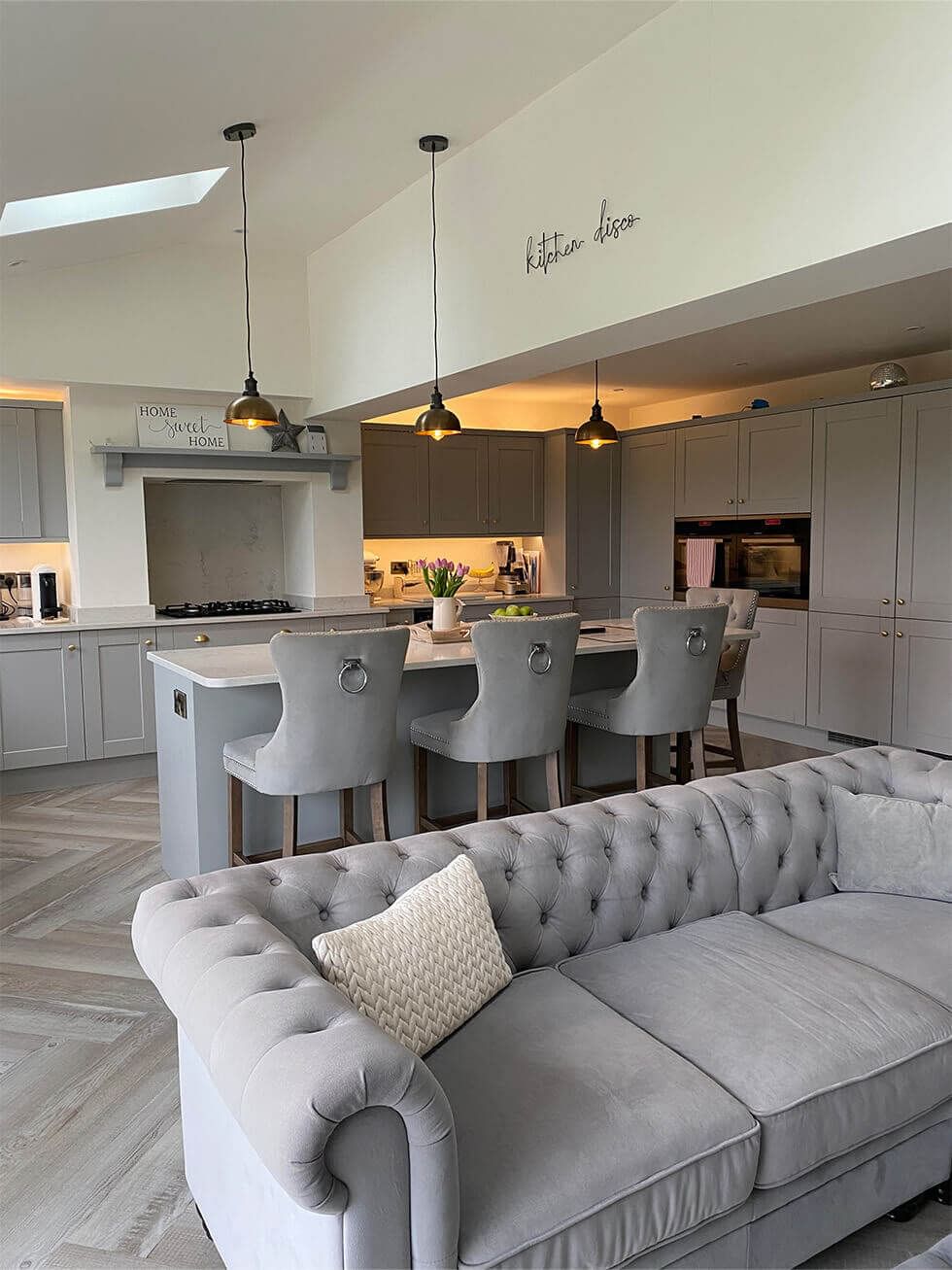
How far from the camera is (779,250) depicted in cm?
288

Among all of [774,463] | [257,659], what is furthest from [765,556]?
[257,659]

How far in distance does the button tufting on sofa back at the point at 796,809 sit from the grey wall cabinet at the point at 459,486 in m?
4.90

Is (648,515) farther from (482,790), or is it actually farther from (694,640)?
(482,790)

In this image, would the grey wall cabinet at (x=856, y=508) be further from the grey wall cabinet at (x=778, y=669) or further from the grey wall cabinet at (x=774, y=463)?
the grey wall cabinet at (x=778, y=669)

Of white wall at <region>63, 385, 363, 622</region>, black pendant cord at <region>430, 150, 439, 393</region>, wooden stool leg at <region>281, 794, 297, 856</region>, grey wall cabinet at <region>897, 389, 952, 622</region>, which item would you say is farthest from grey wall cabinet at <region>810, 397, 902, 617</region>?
wooden stool leg at <region>281, 794, 297, 856</region>

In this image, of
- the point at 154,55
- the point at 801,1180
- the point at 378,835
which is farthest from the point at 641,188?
the point at 801,1180

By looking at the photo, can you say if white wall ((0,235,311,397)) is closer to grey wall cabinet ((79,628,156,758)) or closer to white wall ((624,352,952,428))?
grey wall cabinet ((79,628,156,758))

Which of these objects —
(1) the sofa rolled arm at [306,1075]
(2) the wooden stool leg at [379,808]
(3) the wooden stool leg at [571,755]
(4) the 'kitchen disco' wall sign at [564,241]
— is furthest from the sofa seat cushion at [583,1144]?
(4) the 'kitchen disco' wall sign at [564,241]

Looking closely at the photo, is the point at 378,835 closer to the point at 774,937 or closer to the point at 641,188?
the point at 774,937

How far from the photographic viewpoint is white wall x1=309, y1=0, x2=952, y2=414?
8.38 ft

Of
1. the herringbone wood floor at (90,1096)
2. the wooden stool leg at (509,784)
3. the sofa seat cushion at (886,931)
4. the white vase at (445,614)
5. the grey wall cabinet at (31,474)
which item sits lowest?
the herringbone wood floor at (90,1096)

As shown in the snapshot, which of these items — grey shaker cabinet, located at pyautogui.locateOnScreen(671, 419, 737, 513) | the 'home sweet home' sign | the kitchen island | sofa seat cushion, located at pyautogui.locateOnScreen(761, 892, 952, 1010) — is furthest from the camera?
grey shaker cabinet, located at pyautogui.locateOnScreen(671, 419, 737, 513)

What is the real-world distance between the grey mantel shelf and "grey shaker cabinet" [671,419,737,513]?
259 centimetres

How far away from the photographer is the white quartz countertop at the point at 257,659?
3324mm
